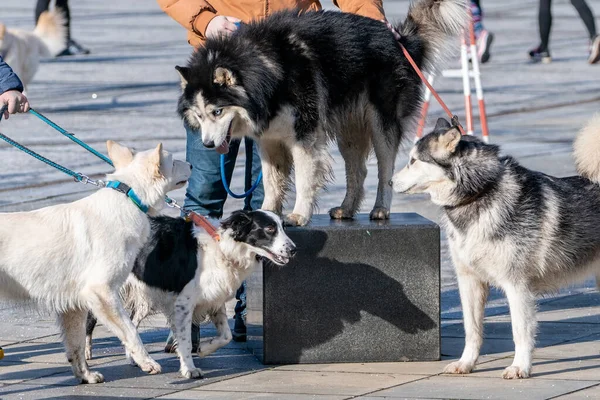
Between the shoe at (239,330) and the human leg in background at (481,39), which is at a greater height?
the shoe at (239,330)

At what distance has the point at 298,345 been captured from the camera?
21.4 ft

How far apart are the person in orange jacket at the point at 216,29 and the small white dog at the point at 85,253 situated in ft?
2.70

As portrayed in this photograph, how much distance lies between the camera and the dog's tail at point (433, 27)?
712 cm

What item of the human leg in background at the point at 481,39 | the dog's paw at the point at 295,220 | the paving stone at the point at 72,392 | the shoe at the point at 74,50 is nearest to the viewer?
the paving stone at the point at 72,392

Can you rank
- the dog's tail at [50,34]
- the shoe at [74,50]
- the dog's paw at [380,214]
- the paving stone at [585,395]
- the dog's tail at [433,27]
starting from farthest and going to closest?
the shoe at [74,50], the dog's tail at [50,34], the dog's tail at [433,27], the dog's paw at [380,214], the paving stone at [585,395]

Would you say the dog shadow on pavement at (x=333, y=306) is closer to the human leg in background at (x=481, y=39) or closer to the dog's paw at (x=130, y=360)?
the dog's paw at (x=130, y=360)

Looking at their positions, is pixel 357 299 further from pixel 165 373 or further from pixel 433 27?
pixel 433 27

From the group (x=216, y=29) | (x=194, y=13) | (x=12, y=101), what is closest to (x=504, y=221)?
(x=216, y=29)

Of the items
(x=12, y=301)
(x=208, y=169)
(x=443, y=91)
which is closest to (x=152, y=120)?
(x=443, y=91)

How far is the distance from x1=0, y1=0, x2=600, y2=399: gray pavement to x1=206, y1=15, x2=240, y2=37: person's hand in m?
1.97

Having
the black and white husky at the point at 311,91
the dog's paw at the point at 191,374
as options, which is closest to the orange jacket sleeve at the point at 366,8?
the black and white husky at the point at 311,91

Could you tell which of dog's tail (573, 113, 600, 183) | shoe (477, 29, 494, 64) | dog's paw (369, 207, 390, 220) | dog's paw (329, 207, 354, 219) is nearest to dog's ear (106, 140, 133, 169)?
dog's paw (329, 207, 354, 219)

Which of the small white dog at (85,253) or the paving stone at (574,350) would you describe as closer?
the small white dog at (85,253)

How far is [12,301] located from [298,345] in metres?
1.69
